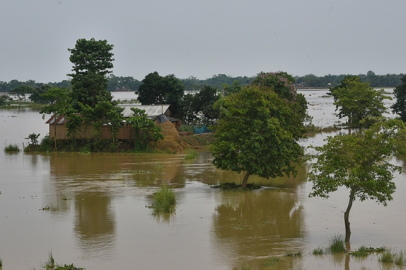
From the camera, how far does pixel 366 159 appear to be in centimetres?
1291

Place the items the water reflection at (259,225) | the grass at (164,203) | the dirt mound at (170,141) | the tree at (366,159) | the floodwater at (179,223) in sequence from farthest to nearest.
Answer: the dirt mound at (170,141), the grass at (164,203), the water reflection at (259,225), the tree at (366,159), the floodwater at (179,223)

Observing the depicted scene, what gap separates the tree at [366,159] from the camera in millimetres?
12391

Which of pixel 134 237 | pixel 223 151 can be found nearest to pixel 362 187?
pixel 134 237

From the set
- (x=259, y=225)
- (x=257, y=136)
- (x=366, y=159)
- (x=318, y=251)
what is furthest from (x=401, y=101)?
(x=318, y=251)

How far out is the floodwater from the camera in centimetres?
1228

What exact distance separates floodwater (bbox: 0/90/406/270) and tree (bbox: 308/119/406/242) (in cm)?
153

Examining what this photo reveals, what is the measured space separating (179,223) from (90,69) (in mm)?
23740

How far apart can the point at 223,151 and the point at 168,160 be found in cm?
981

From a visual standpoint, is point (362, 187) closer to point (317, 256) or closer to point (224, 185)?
point (317, 256)

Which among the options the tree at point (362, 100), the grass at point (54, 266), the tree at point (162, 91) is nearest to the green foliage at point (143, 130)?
the tree at point (162, 91)

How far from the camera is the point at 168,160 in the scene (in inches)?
1171

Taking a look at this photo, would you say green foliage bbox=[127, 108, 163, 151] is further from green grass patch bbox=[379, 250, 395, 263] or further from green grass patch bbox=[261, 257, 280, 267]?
green grass patch bbox=[379, 250, 395, 263]

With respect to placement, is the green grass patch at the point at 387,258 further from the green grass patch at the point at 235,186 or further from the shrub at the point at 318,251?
the green grass patch at the point at 235,186

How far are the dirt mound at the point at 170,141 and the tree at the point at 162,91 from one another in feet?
28.9
